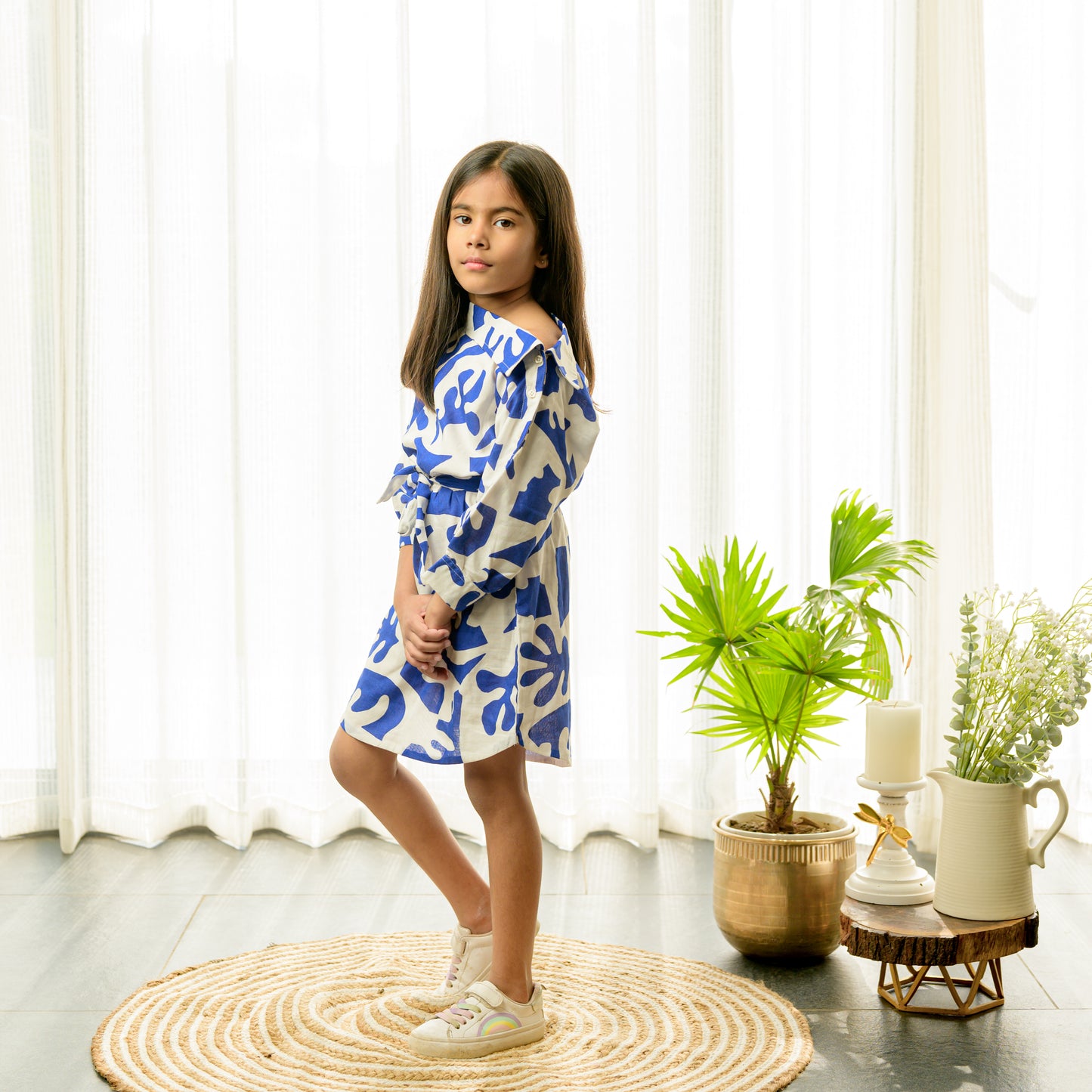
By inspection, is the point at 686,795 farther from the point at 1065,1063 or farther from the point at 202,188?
the point at 202,188

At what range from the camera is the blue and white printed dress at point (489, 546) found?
169 centimetres

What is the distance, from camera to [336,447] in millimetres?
2822

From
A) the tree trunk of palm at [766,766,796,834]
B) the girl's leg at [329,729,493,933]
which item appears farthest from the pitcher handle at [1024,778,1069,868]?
the girl's leg at [329,729,493,933]

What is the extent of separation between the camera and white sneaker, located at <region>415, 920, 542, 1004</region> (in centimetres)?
189

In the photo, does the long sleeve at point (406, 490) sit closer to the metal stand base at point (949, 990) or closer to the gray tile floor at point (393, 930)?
the gray tile floor at point (393, 930)

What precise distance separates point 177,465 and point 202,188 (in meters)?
0.61

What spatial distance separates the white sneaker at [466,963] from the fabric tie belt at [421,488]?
2.02 ft

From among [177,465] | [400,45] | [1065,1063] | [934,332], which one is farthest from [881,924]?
[400,45]

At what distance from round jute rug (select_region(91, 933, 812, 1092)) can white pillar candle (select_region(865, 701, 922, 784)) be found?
40 cm

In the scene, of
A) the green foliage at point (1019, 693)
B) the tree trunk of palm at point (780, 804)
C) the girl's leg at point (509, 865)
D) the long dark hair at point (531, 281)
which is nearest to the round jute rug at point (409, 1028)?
the girl's leg at point (509, 865)

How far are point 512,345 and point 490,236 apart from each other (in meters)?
0.17

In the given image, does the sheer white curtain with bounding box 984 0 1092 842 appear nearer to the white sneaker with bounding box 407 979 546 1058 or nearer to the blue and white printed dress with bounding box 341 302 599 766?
the blue and white printed dress with bounding box 341 302 599 766

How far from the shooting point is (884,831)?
200 centimetres

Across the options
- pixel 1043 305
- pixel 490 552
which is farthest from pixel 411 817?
pixel 1043 305
